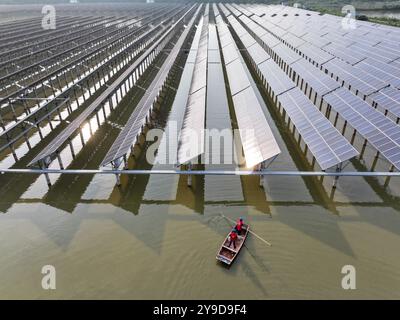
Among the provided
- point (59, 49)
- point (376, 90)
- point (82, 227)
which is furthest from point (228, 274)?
point (59, 49)

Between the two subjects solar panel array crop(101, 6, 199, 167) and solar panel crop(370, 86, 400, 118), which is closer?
solar panel array crop(101, 6, 199, 167)

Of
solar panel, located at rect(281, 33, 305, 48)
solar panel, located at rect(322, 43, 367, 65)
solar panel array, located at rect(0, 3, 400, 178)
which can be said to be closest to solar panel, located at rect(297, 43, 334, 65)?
solar panel array, located at rect(0, 3, 400, 178)

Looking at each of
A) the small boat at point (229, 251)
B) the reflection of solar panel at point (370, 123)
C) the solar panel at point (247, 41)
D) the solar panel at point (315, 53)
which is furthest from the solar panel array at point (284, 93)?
the small boat at point (229, 251)

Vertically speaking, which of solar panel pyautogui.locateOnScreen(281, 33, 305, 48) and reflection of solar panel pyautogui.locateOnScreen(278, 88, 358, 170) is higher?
solar panel pyautogui.locateOnScreen(281, 33, 305, 48)

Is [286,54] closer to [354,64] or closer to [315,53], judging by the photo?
[315,53]

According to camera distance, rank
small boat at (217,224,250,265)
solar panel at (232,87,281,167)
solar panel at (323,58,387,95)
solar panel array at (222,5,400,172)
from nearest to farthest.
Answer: small boat at (217,224,250,265) → solar panel at (232,87,281,167) → solar panel array at (222,5,400,172) → solar panel at (323,58,387,95)

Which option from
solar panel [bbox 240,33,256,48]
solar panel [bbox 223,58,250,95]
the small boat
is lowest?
the small boat

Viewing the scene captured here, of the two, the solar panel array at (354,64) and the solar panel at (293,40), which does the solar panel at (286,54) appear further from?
the solar panel at (293,40)

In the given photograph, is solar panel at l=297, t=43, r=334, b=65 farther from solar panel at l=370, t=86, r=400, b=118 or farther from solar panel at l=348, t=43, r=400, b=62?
solar panel at l=370, t=86, r=400, b=118
